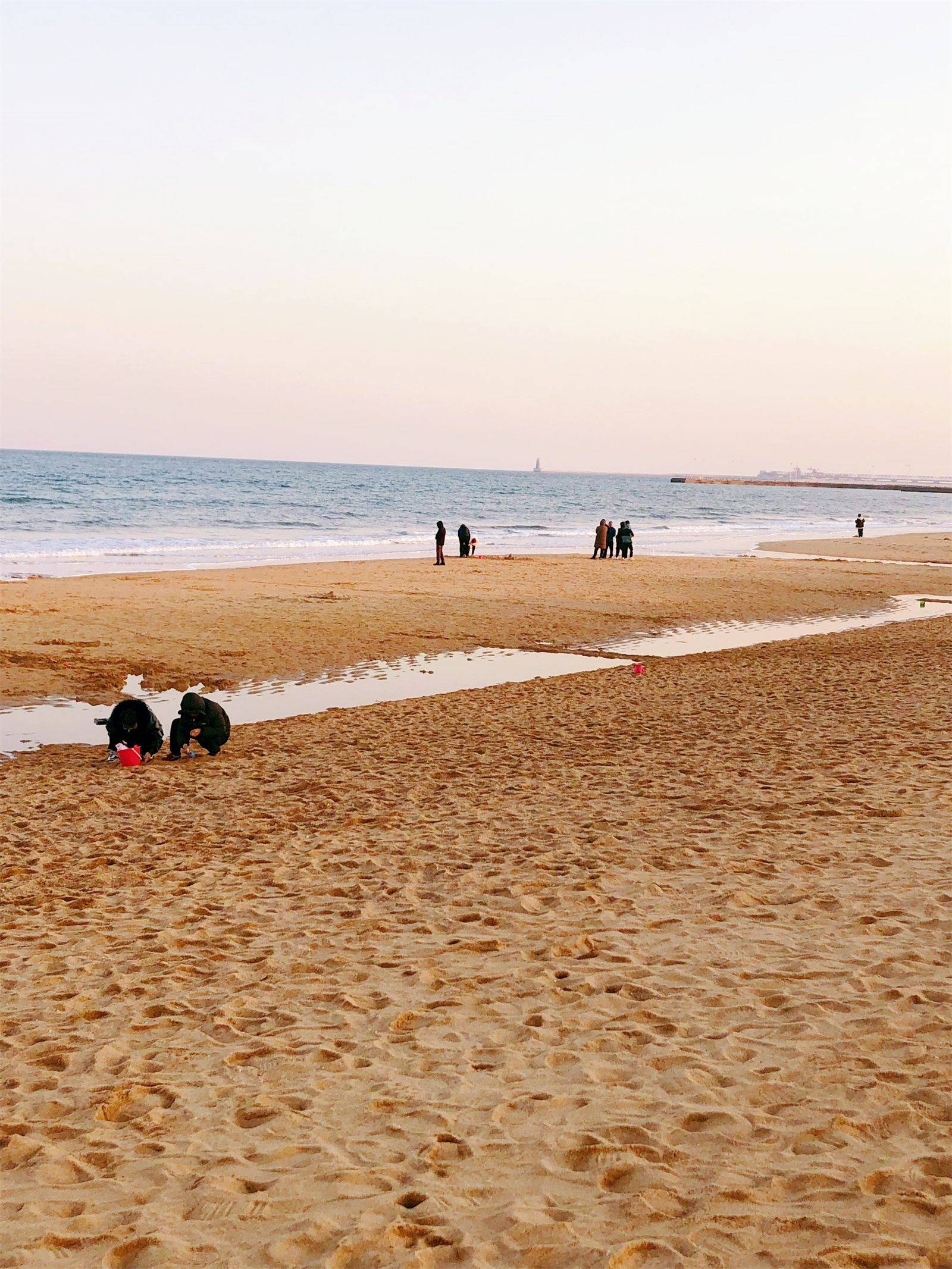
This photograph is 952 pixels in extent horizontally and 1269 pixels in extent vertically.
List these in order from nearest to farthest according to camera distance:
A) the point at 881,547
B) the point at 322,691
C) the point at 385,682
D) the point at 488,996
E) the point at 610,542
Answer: the point at 488,996 → the point at 322,691 → the point at 385,682 → the point at 610,542 → the point at 881,547

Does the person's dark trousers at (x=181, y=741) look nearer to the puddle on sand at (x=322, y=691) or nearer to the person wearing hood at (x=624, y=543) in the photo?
the puddle on sand at (x=322, y=691)

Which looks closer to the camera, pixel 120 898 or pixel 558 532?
pixel 120 898

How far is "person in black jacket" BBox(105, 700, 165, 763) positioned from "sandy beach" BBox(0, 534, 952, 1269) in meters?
0.35

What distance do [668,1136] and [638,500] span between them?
10624cm

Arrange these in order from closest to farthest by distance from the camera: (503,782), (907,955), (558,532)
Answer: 1. (907,955)
2. (503,782)
3. (558,532)

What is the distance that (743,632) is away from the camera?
20516 millimetres

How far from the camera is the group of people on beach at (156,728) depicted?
34.9 feet

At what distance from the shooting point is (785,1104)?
13.5 feet

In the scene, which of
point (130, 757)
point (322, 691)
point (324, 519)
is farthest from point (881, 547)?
point (130, 757)

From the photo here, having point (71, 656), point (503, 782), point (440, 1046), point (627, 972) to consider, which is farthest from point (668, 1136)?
point (71, 656)

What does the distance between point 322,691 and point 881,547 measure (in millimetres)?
35940

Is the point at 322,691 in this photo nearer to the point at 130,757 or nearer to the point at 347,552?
the point at 130,757

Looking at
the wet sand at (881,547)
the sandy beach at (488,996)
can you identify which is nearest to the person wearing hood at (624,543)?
the wet sand at (881,547)

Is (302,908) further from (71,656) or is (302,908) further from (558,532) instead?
(558,532)
